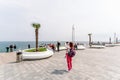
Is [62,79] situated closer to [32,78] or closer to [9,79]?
[32,78]

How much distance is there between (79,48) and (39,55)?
51.3ft

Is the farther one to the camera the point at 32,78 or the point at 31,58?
the point at 31,58

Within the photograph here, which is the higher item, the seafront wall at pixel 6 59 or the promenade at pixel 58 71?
the seafront wall at pixel 6 59

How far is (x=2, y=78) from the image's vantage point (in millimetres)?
9312

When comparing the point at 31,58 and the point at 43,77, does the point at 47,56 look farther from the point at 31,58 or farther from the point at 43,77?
the point at 43,77

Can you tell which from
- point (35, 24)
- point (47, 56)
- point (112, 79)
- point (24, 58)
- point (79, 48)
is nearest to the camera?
point (112, 79)

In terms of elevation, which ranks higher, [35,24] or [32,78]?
[35,24]

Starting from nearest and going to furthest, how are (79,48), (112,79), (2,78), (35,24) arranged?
(112,79), (2,78), (35,24), (79,48)

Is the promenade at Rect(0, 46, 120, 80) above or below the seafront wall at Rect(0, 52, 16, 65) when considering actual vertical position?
below

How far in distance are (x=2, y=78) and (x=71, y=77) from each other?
11.4 ft

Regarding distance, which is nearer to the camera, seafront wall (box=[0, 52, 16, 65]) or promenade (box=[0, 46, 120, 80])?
promenade (box=[0, 46, 120, 80])

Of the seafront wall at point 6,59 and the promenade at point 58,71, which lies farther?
the seafront wall at point 6,59

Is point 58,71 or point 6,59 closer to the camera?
point 58,71

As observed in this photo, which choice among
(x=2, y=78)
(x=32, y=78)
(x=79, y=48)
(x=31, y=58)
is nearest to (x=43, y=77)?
(x=32, y=78)
